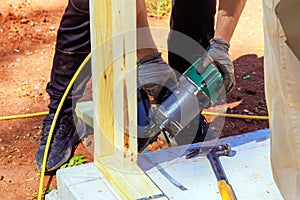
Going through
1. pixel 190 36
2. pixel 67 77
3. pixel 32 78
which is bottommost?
pixel 32 78

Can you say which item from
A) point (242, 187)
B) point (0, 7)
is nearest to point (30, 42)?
point (0, 7)

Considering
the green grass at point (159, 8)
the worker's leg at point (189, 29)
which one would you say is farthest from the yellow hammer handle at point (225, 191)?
the green grass at point (159, 8)

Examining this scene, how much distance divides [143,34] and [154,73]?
0.13 m

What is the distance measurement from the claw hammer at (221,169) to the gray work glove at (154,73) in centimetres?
30

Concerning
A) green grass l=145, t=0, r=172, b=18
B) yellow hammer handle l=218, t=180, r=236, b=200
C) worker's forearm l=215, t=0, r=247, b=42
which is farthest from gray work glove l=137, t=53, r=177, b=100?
green grass l=145, t=0, r=172, b=18

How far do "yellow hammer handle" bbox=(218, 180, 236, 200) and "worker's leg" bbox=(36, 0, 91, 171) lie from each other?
0.84m

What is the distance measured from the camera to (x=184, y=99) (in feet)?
5.82

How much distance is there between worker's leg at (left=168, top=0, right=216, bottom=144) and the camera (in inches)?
90.8

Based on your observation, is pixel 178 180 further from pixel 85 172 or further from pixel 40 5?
pixel 40 5

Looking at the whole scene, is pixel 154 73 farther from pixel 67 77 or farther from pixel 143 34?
pixel 67 77

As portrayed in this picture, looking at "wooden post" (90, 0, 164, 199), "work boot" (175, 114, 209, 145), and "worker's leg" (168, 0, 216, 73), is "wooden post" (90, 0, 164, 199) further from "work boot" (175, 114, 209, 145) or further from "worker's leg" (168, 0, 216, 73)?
"worker's leg" (168, 0, 216, 73)

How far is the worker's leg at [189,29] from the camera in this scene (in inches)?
92.0

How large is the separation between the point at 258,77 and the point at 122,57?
1.68 meters

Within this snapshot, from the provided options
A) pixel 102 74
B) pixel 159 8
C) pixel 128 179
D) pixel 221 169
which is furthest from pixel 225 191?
pixel 159 8
